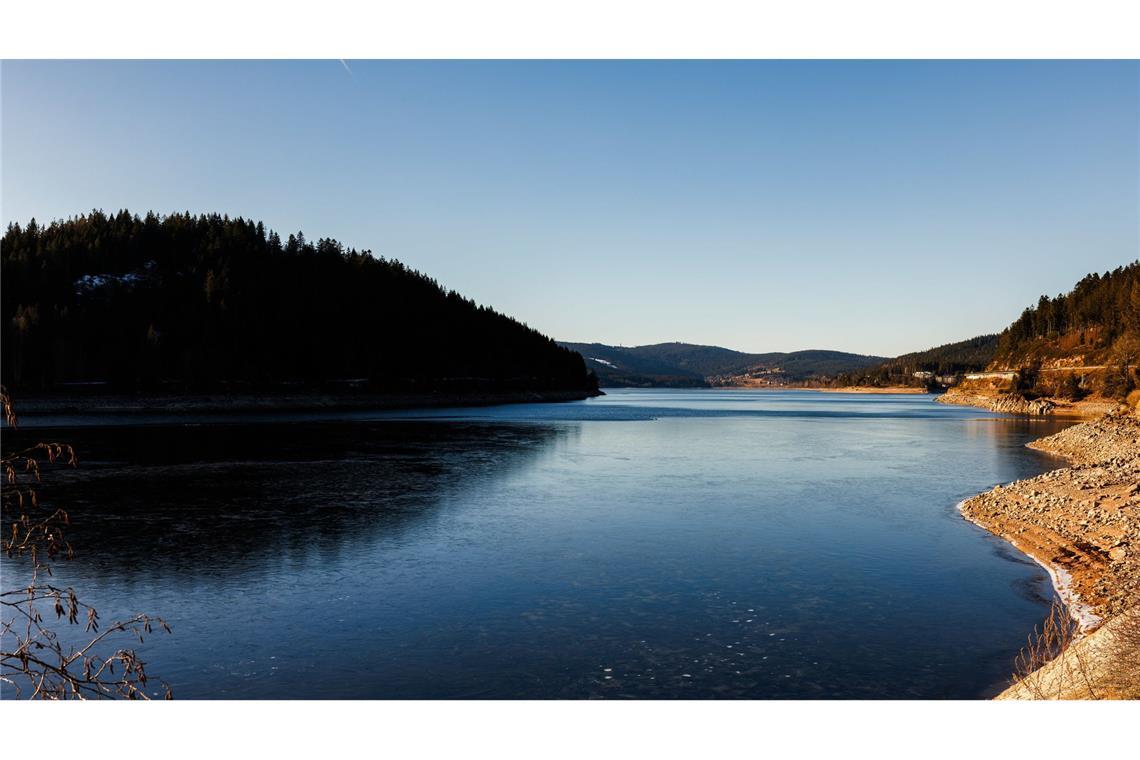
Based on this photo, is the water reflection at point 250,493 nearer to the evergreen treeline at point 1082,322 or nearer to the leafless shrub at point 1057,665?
the leafless shrub at point 1057,665

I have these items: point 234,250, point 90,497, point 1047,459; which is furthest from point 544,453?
point 234,250

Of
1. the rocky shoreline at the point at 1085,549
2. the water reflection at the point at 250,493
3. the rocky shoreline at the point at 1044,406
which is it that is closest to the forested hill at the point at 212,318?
the water reflection at the point at 250,493

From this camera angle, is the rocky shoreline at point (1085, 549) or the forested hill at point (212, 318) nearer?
the rocky shoreline at point (1085, 549)

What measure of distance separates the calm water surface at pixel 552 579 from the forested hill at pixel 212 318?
9271cm

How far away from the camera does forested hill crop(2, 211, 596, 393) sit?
117188 mm

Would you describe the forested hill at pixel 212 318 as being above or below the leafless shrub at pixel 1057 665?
above

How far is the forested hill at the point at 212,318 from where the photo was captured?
117 m

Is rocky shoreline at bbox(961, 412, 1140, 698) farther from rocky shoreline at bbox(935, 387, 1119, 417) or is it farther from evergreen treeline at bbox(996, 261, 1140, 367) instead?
evergreen treeline at bbox(996, 261, 1140, 367)

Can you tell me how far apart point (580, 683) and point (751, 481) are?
24.6 m

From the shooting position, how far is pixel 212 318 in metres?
141

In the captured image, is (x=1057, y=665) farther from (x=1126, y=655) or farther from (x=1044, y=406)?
(x=1044, y=406)

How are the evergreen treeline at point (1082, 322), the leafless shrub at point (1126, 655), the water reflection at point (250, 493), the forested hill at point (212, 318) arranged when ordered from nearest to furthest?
1. the leafless shrub at point (1126, 655)
2. the water reflection at point (250, 493)
3. the forested hill at point (212, 318)
4. the evergreen treeline at point (1082, 322)

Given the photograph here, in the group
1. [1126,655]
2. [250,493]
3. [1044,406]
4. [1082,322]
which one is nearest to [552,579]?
[1126,655]

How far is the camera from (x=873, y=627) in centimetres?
1343
